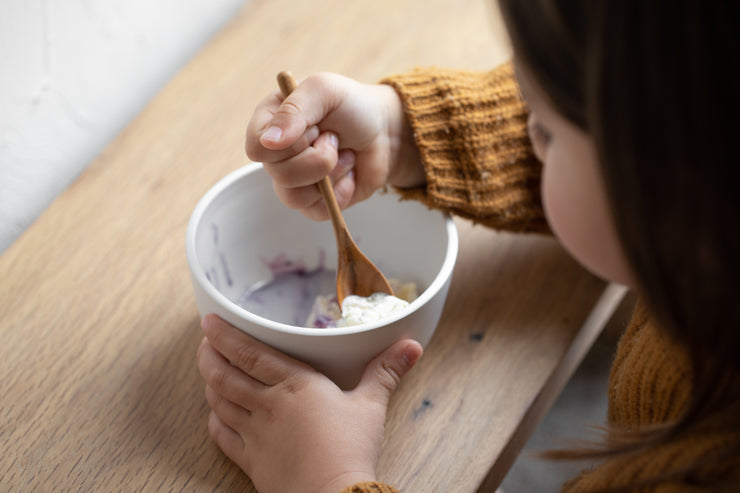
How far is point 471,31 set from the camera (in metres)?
0.80

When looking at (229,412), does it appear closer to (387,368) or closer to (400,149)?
(387,368)

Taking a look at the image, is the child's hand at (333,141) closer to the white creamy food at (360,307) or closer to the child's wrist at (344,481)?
the white creamy food at (360,307)

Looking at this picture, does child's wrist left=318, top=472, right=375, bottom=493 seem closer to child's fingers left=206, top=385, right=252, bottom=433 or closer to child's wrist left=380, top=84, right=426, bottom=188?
child's fingers left=206, top=385, right=252, bottom=433

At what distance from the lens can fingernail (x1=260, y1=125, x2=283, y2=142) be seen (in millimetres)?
469

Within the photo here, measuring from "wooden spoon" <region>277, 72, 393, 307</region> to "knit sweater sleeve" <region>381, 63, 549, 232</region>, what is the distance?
71 mm

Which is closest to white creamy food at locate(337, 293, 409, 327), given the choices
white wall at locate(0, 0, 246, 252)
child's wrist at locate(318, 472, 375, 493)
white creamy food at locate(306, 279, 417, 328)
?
white creamy food at locate(306, 279, 417, 328)

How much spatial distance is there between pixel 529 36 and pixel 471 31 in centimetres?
52

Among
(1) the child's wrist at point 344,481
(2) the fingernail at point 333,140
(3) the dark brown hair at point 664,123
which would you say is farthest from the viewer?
(2) the fingernail at point 333,140

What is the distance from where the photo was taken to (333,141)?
53 cm

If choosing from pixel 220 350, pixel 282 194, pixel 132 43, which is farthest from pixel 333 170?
pixel 132 43

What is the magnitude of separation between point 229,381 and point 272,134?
178 mm

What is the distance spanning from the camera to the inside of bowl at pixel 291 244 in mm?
535

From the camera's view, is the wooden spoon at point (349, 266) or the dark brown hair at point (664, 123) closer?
the dark brown hair at point (664, 123)

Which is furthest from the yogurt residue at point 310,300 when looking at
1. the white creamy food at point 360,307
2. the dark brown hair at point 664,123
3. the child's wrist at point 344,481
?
the dark brown hair at point 664,123
